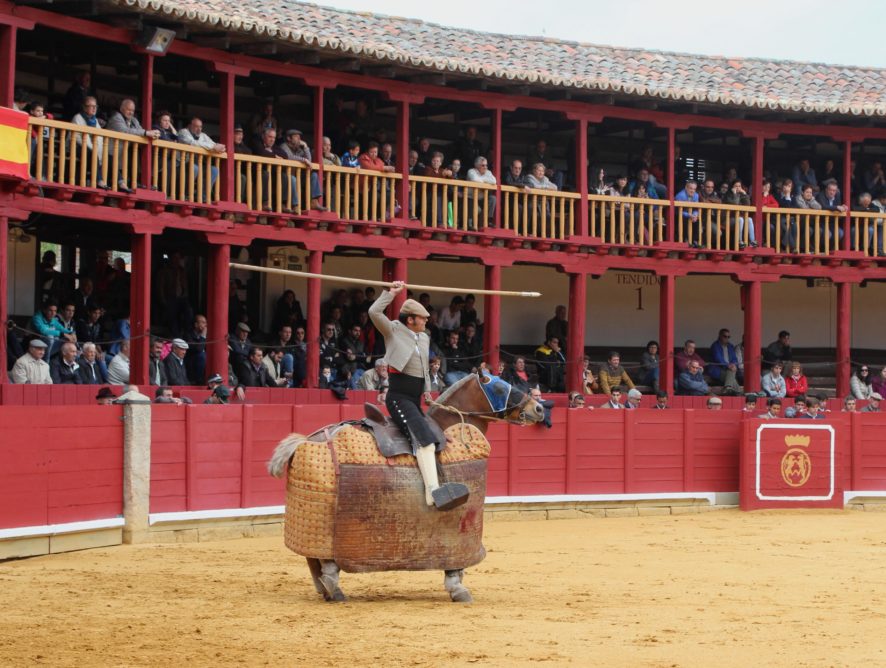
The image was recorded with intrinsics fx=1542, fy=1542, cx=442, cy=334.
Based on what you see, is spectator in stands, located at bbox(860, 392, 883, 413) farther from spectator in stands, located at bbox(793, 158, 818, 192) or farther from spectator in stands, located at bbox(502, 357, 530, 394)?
spectator in stands, located at bbox(502, 357, 530, 394)

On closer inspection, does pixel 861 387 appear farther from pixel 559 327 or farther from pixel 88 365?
pixel 88 365

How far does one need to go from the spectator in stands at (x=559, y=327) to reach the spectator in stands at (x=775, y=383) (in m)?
2.83

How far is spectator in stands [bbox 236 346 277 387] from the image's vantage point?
17281 millimetres

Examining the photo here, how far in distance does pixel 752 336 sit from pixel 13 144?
11218 mm

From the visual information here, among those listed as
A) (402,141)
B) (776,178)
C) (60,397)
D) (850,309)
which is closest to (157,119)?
(402,141)

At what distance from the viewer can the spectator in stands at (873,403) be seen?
20719 millimetres

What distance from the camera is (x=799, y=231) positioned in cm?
2194

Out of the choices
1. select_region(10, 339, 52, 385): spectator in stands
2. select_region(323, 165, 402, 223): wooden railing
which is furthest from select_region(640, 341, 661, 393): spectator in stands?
select_region(10, 339, 52, 385): spectator in stands

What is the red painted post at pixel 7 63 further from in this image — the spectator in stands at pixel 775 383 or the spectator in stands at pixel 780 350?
the spectator in stands at pixel 780 350

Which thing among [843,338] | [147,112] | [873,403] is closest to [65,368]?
[147,112]

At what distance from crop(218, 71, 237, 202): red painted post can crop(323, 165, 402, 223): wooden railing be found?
129 cm

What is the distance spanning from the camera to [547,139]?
2252 cm

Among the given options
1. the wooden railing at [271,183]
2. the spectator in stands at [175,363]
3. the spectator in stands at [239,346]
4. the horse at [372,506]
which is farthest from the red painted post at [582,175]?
the horse at [372,506]

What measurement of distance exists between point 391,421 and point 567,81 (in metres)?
10.6
